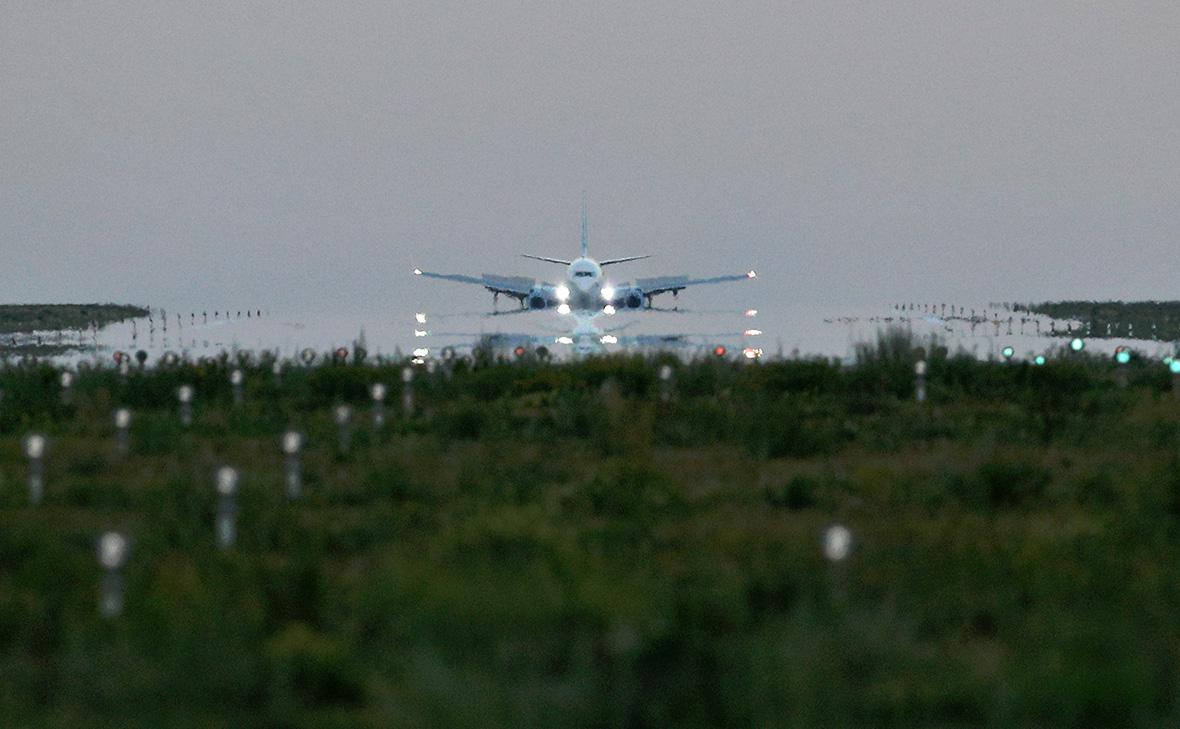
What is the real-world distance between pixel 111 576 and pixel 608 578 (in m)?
2.96

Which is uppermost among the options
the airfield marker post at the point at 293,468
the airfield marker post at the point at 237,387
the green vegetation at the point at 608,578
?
the airfield marker post at the point at 237,387

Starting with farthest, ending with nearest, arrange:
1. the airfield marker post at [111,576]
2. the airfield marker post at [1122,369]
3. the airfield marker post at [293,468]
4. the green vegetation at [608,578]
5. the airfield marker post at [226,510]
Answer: the airfield marker post at [1122,369] → the airfield marker post at [293,468] → the airfield marker post at [226,510] → the airfield marker post at [111,576] → the green vegetation at [608,578]

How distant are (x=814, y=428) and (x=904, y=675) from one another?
12.2 m

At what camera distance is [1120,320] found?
93938 mm

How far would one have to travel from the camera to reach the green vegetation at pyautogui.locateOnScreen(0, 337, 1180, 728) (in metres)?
7.80

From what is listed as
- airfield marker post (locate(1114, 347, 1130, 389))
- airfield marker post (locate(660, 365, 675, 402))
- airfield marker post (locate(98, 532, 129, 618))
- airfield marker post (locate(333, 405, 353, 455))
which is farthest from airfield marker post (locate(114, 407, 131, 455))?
airfield marker post (locate(1114, 347, 1130, 389))

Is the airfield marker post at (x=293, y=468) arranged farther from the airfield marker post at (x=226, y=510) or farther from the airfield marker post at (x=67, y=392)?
the airfield marker post at (x=67, y=392)

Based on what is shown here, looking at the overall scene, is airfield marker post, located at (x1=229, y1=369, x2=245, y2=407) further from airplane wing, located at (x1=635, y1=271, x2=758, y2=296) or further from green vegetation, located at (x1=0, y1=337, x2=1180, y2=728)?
airplane wing, located at (x1=635, y1=271, x2=758, y2=296)

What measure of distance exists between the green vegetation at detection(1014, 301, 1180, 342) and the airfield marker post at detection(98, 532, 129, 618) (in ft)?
204

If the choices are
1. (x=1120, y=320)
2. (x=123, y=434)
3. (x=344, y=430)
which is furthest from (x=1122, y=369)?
(x=1120, y=320)

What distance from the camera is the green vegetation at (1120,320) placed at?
72.9 metres

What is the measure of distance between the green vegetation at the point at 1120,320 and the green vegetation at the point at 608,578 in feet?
174

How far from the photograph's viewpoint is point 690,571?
11.0 m

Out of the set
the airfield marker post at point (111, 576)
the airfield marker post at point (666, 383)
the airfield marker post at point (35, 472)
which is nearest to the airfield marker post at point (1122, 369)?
the airfield marker post at point (666, 383)
